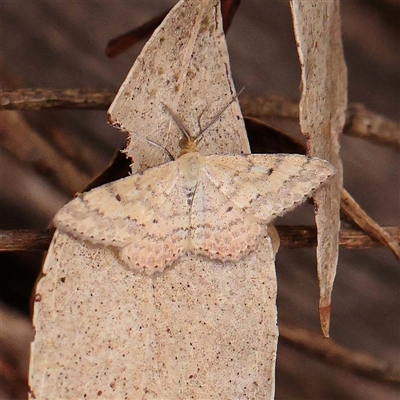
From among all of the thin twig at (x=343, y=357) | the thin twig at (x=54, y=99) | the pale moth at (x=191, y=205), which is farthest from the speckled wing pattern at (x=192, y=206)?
the thin twig at (x=343, y=357)

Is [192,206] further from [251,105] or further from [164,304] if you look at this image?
[251,105]

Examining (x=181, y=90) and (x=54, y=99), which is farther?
(x=54, y=99)

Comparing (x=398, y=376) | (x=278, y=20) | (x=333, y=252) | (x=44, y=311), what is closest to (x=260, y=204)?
A: (x=333, y=252)

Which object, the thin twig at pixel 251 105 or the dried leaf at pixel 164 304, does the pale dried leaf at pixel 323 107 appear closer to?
the dried leaf at pixel 164 304

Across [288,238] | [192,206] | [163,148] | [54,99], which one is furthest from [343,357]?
[54,99]

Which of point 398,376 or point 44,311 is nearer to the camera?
point 44,311

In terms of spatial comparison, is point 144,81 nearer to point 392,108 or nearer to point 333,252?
point 333,252

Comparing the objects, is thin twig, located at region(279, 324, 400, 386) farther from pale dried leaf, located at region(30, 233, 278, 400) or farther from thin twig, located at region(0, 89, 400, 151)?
pale dried leaf, located at region(30, 233, 278, 400)
